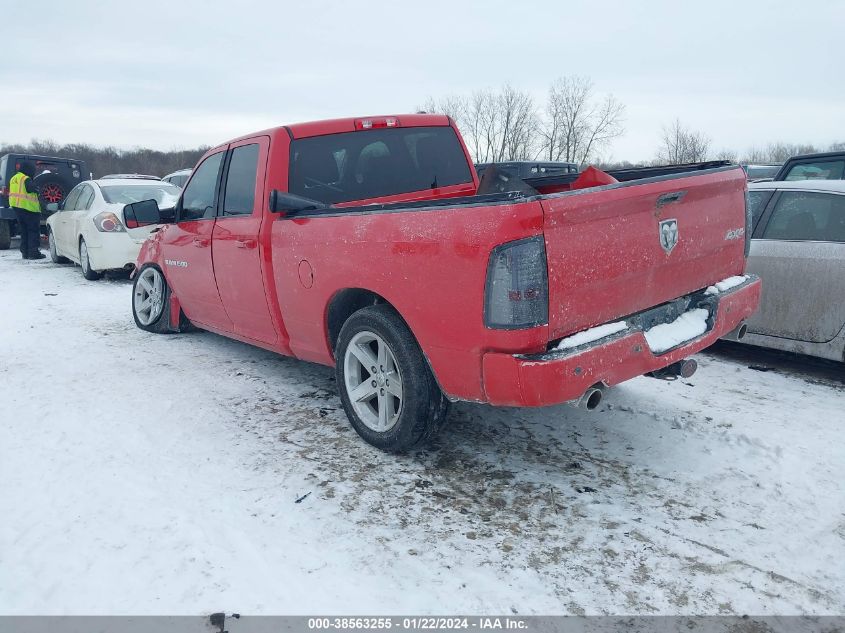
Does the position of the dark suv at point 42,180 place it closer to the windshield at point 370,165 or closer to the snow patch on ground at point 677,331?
the windshield at point 370,165

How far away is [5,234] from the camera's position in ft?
50.4

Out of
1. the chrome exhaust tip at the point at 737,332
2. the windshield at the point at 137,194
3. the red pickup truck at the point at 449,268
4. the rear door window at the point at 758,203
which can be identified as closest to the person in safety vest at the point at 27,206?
the windshield at the point at 137,194

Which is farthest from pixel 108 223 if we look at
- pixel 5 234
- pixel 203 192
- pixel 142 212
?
pixel 5 234

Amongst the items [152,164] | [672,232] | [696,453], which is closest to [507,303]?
[672,232]

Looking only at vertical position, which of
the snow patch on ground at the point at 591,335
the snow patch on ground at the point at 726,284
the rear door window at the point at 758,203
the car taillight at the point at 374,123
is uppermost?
the car taillight at the point at 374,123

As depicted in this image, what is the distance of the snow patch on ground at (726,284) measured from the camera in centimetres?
367

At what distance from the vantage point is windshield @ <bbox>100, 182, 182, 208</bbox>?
988 cm

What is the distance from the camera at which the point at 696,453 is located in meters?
3.59

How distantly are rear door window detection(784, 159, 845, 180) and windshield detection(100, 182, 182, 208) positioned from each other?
29.7ft

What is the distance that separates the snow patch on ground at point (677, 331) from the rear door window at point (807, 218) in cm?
218

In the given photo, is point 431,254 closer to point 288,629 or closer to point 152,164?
point 288,629

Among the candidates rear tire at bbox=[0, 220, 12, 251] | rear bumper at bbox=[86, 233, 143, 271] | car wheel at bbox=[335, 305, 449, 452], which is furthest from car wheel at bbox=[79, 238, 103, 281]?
car wheel at bbox=[335, 305, 449, 452]

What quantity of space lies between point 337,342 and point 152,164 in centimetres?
9154

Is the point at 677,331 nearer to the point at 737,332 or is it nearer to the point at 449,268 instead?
the point at 737,332
